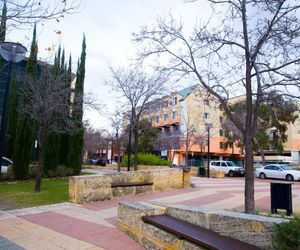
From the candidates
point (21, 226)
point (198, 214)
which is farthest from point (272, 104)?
point (21, 226)

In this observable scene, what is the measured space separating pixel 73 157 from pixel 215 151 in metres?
37.0

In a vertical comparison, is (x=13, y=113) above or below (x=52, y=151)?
above

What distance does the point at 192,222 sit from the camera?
5.37 meters

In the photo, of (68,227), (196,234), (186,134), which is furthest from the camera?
(186,134)

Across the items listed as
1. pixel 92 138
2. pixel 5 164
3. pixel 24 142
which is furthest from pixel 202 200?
pixel 92 138

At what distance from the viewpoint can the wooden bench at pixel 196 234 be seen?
401 centimetres

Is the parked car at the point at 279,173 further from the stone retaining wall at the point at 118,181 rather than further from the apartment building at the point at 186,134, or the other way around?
the stone retaining wall at the point at 118,181

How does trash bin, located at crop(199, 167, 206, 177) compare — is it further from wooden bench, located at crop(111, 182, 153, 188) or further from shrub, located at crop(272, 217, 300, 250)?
shrub, located at crop(272, 217, 300, 250)

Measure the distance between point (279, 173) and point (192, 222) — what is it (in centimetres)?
2659

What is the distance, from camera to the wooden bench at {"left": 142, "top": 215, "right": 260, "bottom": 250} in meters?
4.01

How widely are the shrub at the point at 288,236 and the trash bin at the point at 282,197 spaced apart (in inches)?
221

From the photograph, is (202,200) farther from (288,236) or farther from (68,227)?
(288,236)

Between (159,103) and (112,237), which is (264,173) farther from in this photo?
(112,237)

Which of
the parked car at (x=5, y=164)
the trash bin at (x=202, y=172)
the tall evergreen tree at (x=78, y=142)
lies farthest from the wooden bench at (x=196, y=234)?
the trash bin at (x=202, y=172)
